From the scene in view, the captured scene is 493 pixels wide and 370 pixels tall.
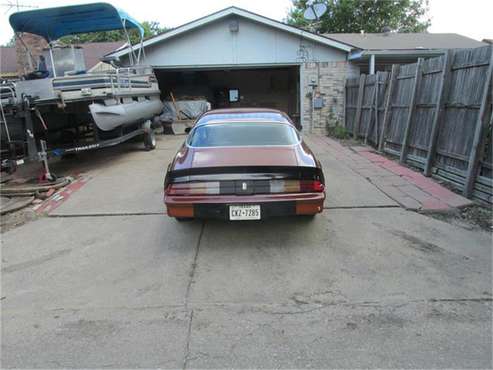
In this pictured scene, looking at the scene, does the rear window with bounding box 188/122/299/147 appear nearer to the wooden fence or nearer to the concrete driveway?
the concrete driveway

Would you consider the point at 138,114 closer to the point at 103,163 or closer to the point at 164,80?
the point at 103,163

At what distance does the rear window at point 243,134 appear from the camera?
4609mm

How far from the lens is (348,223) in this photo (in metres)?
4.86

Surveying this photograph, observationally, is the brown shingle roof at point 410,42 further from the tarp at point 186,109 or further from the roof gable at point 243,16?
the tarp at point 186,109

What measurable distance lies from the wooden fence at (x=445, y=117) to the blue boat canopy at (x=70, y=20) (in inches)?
277

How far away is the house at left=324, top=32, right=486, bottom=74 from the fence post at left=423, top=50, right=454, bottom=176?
6.37 metres

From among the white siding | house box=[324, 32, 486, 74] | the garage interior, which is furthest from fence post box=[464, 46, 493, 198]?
the garage interior

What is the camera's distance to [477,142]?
5426 millimetres

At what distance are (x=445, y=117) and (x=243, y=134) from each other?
4.05 metres

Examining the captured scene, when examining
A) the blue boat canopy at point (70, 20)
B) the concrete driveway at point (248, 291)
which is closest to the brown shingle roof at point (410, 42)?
the blue boat canopy at point (70, 20)

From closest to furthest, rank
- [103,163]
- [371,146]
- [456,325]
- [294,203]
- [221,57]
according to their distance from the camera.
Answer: [456,325]
[294,203]
[103,163]
[371,146]
[221,57]

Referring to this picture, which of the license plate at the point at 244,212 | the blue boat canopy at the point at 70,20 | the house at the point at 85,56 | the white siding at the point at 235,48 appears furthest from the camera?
the house at the point at 85,56

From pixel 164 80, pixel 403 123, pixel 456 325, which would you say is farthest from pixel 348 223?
pixel 164 80

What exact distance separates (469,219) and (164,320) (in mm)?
4293
